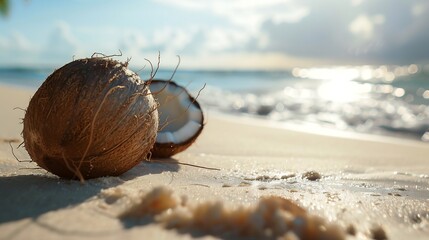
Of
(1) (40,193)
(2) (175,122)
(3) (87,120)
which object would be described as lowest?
(1) (40,193)

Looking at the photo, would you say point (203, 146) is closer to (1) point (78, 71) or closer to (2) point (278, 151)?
(2) point (278, 151)

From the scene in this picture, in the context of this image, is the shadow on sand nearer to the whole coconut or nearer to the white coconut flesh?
the whole coconut

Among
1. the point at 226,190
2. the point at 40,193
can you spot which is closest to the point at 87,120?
the point at 40,193

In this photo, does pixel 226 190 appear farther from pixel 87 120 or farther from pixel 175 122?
pixel 175 122

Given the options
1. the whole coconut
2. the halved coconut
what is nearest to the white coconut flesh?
the halved coconut

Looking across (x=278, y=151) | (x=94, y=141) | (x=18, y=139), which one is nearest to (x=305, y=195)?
(x=94, y=141)

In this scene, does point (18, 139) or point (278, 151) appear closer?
point (18, 139)
